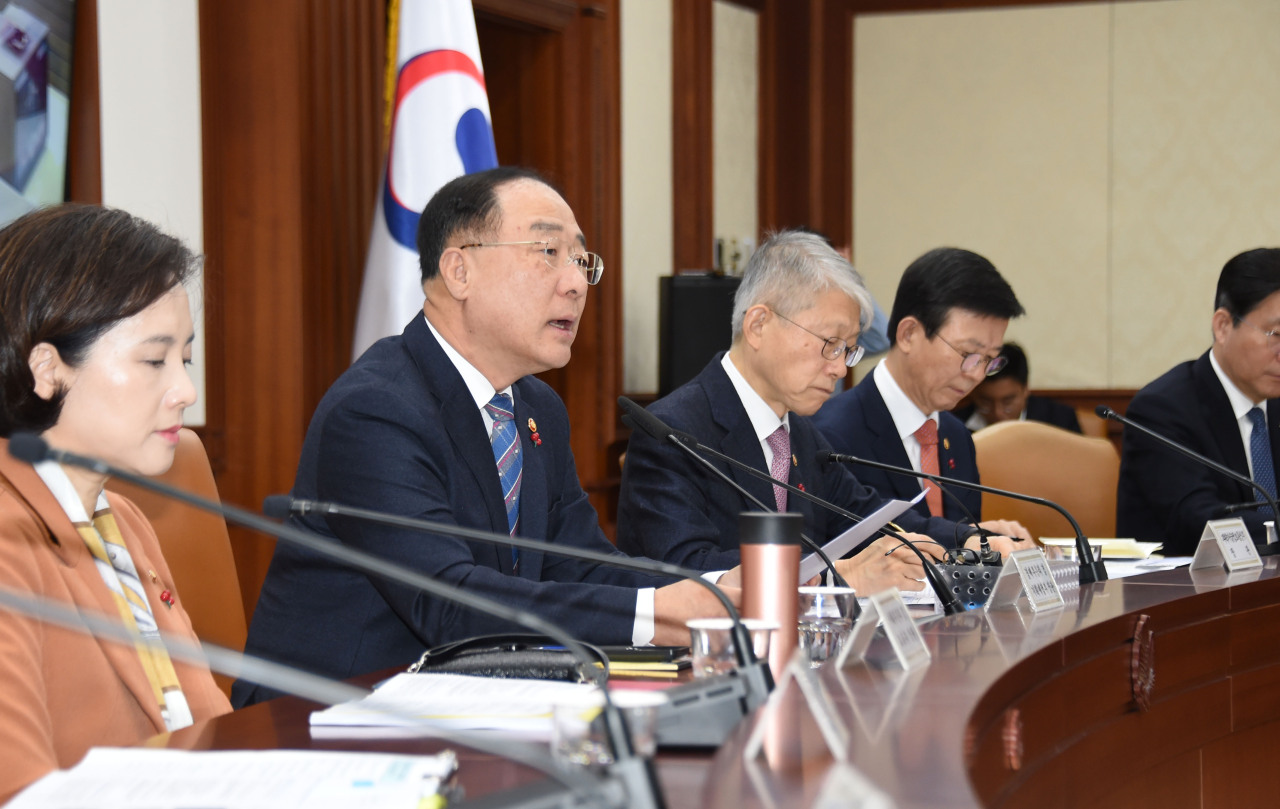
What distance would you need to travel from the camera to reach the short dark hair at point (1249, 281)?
3.37m

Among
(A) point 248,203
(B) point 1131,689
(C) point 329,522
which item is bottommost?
(B) point 1131,689

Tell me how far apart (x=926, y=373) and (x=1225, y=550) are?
33.2 inches

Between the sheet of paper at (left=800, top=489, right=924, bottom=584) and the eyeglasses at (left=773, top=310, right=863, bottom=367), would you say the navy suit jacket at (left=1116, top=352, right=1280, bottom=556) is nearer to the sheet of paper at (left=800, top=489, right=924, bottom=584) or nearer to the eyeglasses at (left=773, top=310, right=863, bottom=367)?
the eyeglasses at (left=773, top=310, right=863, bottom=367)

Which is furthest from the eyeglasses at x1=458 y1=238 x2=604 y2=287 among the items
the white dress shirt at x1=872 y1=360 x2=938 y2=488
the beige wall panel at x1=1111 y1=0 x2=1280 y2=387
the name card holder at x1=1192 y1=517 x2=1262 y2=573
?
the beige wall panel at x1=1111 y1=0 x2=1280 y2=387

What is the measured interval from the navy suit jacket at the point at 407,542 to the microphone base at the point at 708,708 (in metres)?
0.51

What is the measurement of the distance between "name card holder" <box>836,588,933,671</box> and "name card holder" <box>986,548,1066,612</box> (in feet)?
1.49

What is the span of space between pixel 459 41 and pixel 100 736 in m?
2.50

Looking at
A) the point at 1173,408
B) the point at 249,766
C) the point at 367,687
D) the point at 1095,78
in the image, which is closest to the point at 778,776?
the point at 249,766

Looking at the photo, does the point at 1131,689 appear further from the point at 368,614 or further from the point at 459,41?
the point at 459,41

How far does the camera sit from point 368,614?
6.35 ft

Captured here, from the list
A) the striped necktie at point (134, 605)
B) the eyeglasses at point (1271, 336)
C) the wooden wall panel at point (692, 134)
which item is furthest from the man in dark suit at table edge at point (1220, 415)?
the striped necktie at point (134, 605)

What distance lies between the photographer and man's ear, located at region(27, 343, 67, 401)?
1495 mm

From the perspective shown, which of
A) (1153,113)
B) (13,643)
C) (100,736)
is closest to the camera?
(13,643)

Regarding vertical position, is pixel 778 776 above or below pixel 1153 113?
below
